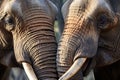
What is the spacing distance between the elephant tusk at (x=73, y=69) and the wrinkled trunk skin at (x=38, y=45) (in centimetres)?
16

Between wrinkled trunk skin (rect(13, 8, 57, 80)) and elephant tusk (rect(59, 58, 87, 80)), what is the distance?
157mm

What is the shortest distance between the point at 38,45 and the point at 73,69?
0.36 m

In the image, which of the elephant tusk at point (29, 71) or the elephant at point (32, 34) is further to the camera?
the elephant at point (32, 34)

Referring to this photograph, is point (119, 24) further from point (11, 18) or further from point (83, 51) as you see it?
point (11, 18)

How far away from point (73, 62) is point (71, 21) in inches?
13.6

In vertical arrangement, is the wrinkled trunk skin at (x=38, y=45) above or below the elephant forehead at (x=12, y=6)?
below

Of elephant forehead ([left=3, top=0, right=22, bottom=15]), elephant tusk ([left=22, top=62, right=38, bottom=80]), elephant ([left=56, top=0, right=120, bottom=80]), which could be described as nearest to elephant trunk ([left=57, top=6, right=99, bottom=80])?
elephant ([left=56, top=0, right=120, bottom=80])

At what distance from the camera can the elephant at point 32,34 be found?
5344 mm

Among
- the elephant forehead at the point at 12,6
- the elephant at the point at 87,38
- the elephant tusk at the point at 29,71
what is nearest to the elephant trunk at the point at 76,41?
the elephant at the point at 87,38

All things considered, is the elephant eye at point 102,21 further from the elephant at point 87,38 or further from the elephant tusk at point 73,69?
the elephant tusk at point 73,69

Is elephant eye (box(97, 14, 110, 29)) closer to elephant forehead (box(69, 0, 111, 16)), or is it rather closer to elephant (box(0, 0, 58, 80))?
elephant forehead (box(69, 0, 111, 16))

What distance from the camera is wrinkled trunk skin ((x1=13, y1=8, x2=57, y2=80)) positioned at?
17.5 ft

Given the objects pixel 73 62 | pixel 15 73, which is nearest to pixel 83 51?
pixel 73 62

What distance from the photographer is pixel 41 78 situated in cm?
532
